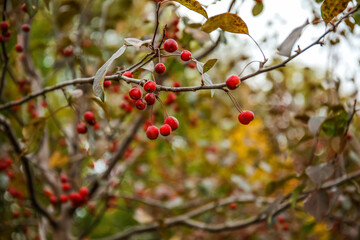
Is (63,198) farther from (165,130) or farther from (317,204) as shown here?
(317,204)

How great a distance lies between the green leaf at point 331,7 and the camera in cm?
135

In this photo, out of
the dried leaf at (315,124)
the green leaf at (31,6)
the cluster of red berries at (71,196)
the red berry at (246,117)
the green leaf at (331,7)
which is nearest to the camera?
the red berry at (246,117)

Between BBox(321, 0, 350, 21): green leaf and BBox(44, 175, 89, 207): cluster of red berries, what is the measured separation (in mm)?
2024

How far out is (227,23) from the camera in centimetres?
121

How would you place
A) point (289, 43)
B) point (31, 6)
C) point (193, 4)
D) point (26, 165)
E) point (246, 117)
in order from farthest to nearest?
point (26, 165)
point (31, 6)
point (289, 43)
point (246, 117)
point (193, 4)

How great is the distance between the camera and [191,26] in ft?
6.74

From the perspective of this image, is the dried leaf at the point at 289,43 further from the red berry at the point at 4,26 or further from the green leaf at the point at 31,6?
the red berry at the point at 4,26

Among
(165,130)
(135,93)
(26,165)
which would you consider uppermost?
(135,93)

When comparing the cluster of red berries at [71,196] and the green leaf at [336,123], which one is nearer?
the green leaf at [336,123]

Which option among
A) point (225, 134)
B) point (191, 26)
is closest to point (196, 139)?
point (225, 134)

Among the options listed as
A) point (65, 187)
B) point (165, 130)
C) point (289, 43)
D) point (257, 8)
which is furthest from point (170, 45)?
point (65, 187)

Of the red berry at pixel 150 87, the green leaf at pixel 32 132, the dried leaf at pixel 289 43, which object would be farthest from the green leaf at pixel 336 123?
the green leaf at pixel 32 132

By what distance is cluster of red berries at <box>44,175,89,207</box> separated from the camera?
2484mm

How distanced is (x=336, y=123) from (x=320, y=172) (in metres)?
0.29
